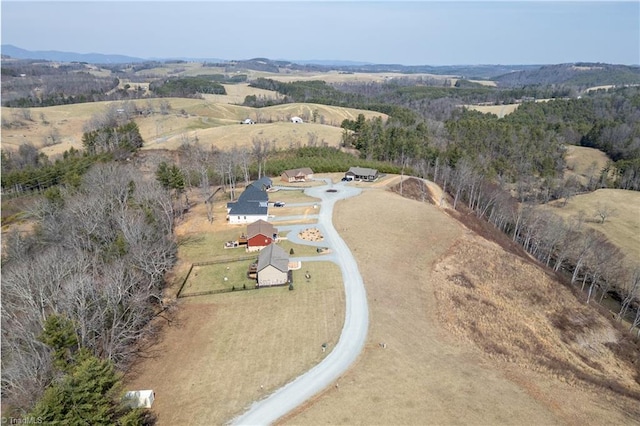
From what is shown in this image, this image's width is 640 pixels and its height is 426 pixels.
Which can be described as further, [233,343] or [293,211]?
[293,211]

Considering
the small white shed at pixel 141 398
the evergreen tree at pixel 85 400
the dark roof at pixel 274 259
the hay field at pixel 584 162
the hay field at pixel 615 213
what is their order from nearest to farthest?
the evergreen tree at pixel 85 400 < the small white shed at pixel 141 398 < the dark roof at pixel 274 259 < the hay field at pixel 615 213 < the hay field at pixel 584 162

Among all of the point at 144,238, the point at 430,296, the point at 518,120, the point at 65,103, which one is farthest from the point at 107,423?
the point at 65,103

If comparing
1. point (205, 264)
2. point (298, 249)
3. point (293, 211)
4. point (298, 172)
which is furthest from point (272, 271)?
point (298, 172)

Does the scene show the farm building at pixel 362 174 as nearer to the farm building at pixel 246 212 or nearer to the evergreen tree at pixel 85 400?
the farm building at pixel 246 212

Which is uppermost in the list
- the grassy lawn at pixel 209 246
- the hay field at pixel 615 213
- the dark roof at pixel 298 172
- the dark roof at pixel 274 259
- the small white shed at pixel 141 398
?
the dark roof at pixel 274 259

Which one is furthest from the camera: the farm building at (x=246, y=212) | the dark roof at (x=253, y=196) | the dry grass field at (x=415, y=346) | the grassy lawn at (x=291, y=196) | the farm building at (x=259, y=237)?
the grassy lawn at (x=291, y=196)

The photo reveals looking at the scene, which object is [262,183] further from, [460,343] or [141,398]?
[141,398]

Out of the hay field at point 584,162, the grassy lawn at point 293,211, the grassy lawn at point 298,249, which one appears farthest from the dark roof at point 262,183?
the hay field at point 584,162
